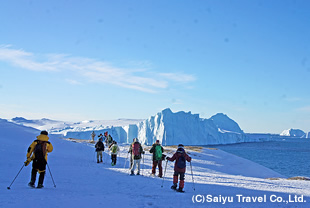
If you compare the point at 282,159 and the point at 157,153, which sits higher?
the point at 157,153

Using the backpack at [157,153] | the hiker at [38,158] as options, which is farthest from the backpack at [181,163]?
the hiker at [38,158]

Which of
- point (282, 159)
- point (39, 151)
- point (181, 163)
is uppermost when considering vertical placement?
point (39, 151)

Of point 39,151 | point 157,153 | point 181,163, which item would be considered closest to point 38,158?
point 39,151

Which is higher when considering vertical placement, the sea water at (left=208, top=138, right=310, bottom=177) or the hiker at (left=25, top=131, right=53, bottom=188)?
the hiker at (left=25, top=131, right=53, bottom=188)

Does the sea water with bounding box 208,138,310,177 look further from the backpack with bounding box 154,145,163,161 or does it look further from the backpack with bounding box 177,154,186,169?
the backpack with bounding box 177,154,186,169

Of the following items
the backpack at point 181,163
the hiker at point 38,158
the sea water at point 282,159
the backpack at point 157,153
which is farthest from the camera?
the sea water at point 282,159

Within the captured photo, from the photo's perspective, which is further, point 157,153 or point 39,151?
point 157,153

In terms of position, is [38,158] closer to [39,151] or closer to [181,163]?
[39,151]

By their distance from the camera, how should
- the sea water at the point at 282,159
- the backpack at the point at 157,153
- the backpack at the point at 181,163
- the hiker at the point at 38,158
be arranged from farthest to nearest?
the sea water at the point at 282,159 < the backpack at the point at 157,153 < the backpack at the point at 181,163 < the hiker at the point at 38,158

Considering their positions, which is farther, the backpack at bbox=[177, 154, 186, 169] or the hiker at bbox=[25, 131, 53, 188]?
the backpack at bbox=[177, 154, 186, 169]

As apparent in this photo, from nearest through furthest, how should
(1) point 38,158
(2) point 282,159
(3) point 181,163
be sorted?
(1) point 38,158
(3) point 181,163
(2) point 282,159

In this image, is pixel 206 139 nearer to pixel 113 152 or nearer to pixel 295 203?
pixel 113 152

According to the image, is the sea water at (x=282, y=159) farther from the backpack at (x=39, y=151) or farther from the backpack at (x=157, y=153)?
the backpack at (x=39, y=151)

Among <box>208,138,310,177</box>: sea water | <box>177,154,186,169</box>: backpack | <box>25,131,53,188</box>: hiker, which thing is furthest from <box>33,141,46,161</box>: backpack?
<box>208,138,310,177</box>: sea water
